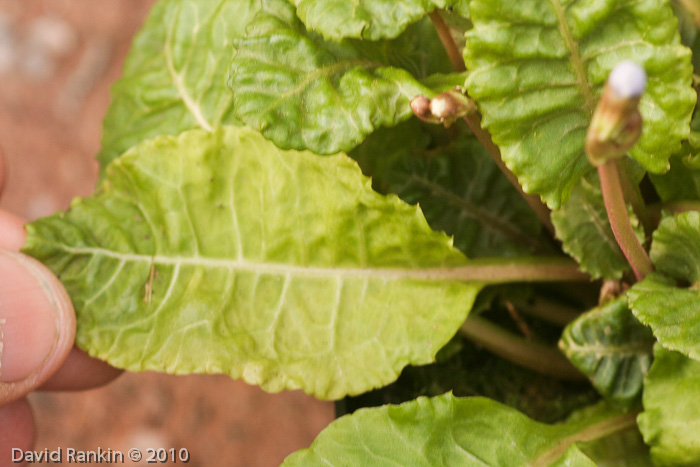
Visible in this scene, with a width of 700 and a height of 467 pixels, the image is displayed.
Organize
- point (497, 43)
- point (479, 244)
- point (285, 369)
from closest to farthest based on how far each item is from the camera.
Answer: point (497, 43) → point (285, 369) → point (479, 244)

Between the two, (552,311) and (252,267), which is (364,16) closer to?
(252,267)

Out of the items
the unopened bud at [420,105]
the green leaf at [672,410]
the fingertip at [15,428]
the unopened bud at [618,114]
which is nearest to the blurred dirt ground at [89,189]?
the fingertip at [15,428]

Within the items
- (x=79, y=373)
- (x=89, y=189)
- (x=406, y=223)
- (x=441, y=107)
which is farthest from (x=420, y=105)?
(x=89, y=189)

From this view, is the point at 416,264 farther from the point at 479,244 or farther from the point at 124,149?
the point at 124,149

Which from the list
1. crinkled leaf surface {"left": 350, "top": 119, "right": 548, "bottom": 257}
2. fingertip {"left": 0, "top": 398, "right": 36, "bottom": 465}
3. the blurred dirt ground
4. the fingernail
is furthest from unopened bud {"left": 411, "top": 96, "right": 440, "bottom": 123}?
the blurred dirt ground

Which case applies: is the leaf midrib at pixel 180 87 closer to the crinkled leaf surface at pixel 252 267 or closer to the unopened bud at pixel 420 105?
the crinkled leaf surface at pixel 252 267

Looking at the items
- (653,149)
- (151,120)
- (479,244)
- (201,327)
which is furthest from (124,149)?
(653,149)
